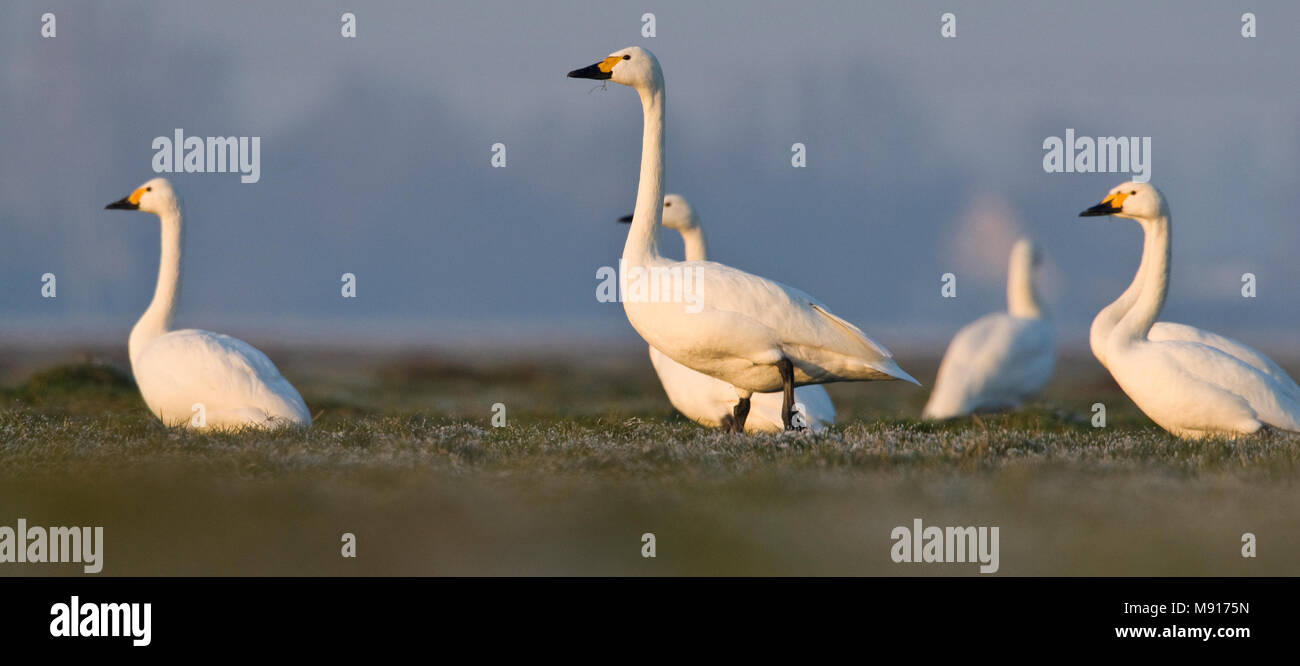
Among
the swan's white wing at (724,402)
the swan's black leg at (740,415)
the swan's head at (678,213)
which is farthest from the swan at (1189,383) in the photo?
the swan's head at (678,213)

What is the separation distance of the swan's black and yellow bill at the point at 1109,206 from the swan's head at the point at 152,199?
10.0 meters

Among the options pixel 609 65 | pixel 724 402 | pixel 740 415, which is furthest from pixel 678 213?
pixel 740 415

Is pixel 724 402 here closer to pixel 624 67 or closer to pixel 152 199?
pixel 624 67

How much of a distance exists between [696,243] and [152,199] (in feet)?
20.7

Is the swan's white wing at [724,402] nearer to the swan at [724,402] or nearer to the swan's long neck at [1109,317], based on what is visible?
the swan at [724,402]

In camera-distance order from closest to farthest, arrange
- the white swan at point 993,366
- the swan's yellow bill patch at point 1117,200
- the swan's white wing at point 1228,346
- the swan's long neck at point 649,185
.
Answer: the swan's long neck at point 649,185 < the swan's white wing at point 1228,346 < the swan's yellow bill patch at point 1117,200 < the white swan at point 993,366

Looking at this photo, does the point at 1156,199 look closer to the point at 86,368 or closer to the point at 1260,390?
the point at 1260,390

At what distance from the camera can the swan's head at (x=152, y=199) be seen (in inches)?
543

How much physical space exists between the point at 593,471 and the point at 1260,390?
21.1 feet

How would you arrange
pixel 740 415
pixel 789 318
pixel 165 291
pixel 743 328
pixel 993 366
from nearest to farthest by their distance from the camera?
pixel 743 328 → pixel 789 318 → pixel 740 415 → pixel 165 291 → pixel 993 366

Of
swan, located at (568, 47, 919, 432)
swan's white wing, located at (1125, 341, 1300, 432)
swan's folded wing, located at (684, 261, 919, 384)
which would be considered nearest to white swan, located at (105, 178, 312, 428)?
swan, located at (568, 47, 919, 432)

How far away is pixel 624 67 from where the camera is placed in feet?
36.2

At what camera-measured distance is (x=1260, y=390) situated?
10914 millimetres

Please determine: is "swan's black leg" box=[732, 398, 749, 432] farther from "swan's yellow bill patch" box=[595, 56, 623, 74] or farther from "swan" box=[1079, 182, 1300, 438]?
"swan" box=[1079, 182, 1300, 438]
